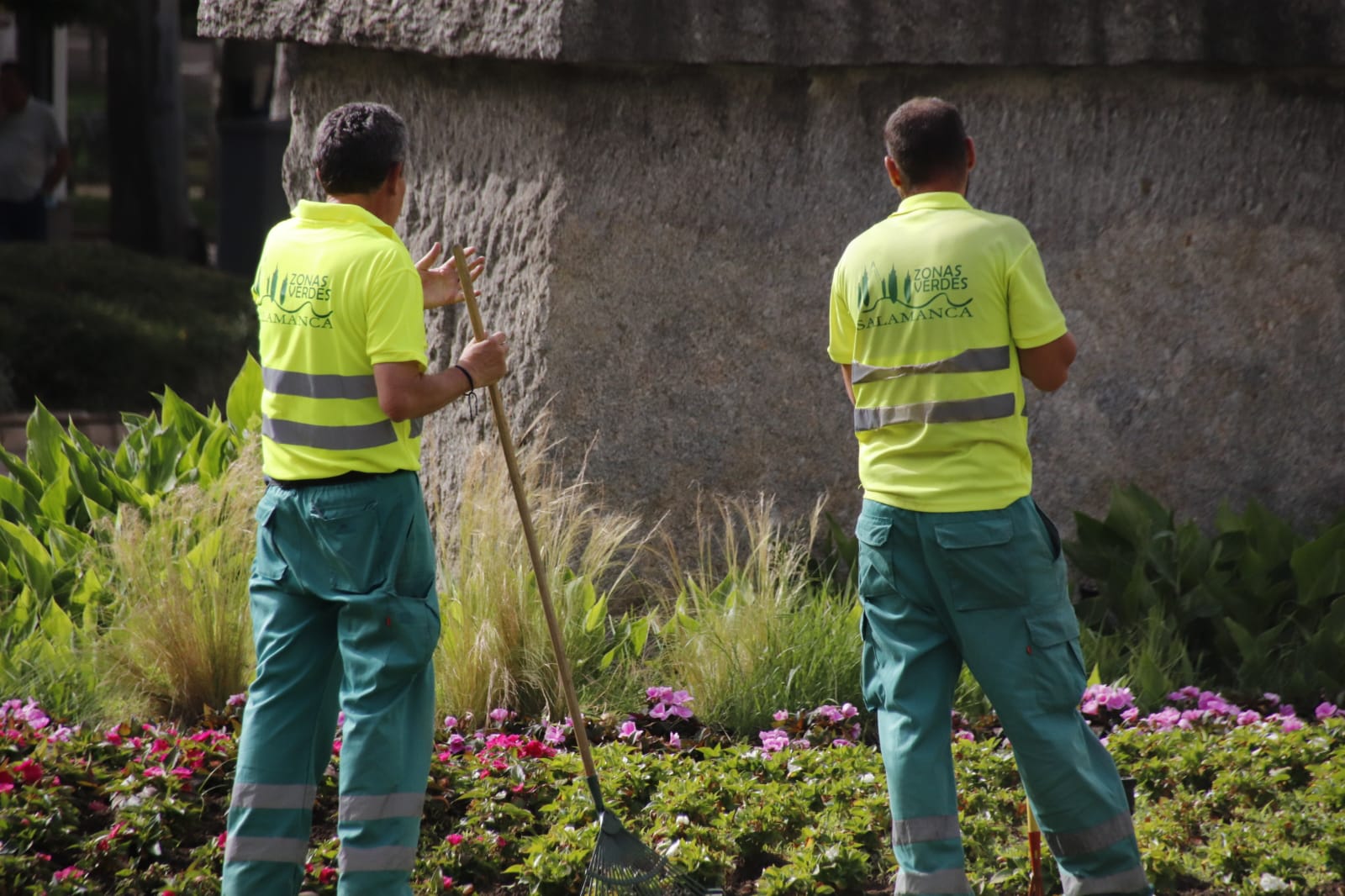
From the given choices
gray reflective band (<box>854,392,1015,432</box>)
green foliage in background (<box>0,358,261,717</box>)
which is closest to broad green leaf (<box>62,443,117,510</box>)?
green foliage in background (<box>0,358,261,717</box>)

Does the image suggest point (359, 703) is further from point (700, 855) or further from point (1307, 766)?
point (1307, 766)

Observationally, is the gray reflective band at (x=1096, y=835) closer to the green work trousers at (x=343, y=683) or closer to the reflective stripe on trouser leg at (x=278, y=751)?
the green work trousers at (x=343, y=683)

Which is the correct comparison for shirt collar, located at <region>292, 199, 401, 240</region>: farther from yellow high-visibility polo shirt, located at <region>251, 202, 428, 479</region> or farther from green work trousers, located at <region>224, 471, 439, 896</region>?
green work trousers, located at <region>224, 471, 439, 896</region>

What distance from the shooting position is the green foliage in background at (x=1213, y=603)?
15.9 feet

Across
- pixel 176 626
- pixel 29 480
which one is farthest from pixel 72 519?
pixel 176 626

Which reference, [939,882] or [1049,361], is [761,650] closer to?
[939,882]

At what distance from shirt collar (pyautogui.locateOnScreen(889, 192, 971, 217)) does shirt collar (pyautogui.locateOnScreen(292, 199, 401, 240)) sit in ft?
3.53

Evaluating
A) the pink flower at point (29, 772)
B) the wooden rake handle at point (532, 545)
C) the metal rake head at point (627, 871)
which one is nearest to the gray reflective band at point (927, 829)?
the metal rake head at point (627, 871)

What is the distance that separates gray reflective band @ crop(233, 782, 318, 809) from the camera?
3.22 meters

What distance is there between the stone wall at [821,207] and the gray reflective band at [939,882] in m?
2.29

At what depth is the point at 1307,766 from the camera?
13.3 ft

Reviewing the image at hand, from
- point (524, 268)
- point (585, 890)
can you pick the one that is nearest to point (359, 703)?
point (585, 890)

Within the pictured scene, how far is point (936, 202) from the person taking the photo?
10.7ft

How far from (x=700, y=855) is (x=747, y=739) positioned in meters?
0.90
